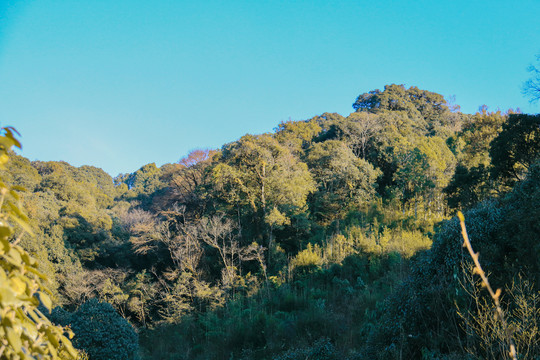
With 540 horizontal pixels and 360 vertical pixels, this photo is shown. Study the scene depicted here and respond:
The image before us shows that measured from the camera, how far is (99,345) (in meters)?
6.96

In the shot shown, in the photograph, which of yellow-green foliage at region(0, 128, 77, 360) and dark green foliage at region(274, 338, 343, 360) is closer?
yellow-green foliage at region(0, 128, 77, 360)

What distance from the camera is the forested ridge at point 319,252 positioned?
4.96 m

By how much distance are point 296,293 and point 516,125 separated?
778cm

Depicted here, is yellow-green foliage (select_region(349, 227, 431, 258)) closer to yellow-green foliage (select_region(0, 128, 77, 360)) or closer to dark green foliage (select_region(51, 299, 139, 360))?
dark green foliage (select_region(51, 299, 139, 360))

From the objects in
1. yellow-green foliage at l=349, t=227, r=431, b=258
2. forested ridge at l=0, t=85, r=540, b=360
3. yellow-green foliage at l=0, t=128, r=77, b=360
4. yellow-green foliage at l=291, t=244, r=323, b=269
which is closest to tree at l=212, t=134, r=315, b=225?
forested ridge at l=0, t=85, r=540, b=360

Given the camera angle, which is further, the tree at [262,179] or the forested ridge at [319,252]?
the tree at [262,179]

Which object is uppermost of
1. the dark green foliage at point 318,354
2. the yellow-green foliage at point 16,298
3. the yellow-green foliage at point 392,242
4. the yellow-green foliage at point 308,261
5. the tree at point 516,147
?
the tree at point 516,147

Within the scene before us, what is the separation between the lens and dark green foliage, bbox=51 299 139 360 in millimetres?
6832

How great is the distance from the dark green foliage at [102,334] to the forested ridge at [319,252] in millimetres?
28

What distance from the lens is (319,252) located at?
1167cm

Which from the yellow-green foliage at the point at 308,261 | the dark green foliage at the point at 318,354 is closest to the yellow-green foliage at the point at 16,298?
the dark green foliage at the point at 318,354

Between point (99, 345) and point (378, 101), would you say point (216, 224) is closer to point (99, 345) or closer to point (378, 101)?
point (99, 345)

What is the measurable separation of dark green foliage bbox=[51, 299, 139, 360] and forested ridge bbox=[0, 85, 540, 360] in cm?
3

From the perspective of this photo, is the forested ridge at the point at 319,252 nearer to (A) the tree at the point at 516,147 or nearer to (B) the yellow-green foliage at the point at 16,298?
(A) the tree at the point at 516,147
